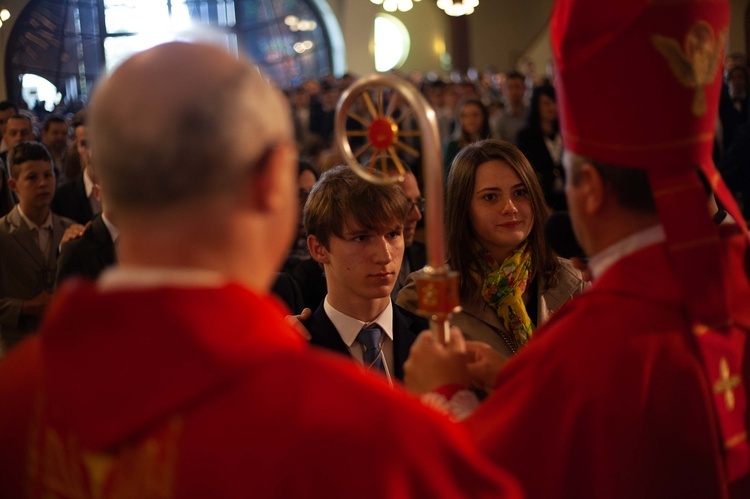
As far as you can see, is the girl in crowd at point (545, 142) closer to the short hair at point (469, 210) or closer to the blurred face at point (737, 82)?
the blurred face at point (737, 82)

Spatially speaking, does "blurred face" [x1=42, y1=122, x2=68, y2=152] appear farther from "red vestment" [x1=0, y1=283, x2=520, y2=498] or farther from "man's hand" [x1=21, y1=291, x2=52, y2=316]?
"red vestment" [x1=0, y1=283, x2=520, y2=498]

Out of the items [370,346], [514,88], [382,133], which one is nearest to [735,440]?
[382,133]

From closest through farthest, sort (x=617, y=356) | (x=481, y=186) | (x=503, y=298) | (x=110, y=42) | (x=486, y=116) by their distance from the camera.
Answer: (x=617, y=356), (x=503, y=298), (x=481, y=186), (x=486, y=116), (x=110, y=42)

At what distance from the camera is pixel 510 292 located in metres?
2.78

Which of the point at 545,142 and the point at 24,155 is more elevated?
the point at 24,155

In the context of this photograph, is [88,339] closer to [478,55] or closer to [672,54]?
[672,54]

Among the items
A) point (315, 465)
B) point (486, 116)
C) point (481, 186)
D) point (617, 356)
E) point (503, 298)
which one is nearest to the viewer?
point (315, 465)

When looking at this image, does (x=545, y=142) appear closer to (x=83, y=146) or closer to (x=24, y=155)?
(x=83, y=146)

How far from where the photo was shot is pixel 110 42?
71.7 ft

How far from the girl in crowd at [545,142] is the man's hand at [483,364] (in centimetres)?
480

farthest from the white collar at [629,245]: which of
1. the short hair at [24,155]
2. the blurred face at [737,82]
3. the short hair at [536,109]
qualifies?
the blurred face at [737,82]

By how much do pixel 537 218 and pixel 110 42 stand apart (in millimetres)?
20725

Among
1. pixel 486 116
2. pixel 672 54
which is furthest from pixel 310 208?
pixel 486 116

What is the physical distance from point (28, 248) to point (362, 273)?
8.94 ft
